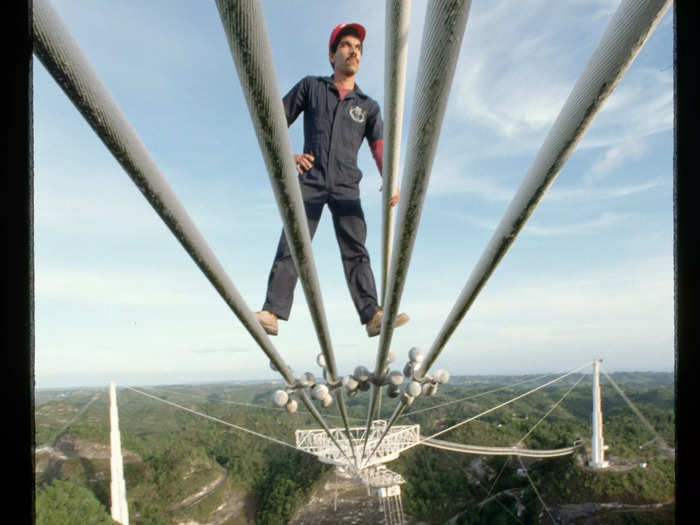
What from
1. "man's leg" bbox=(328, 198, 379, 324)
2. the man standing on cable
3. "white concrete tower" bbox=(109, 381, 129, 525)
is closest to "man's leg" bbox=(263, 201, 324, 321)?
the man standing on cable

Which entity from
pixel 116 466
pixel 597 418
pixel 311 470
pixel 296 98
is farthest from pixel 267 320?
pixel 311 470

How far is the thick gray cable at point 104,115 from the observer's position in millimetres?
659

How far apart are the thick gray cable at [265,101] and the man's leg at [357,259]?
1.44 m

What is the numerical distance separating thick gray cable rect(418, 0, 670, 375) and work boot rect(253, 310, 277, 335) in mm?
1432

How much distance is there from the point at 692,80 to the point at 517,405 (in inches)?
1797

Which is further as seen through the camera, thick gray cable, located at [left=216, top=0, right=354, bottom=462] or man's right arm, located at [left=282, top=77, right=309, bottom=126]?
man's right arm, located at [left=282, top=77, right=309, bottom=126]

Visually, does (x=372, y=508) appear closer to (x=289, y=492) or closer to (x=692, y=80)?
(x=289, y=492)

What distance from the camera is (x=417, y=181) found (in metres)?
0.96

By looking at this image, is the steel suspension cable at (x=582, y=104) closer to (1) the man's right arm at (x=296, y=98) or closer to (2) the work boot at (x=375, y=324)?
(2) the work boot at (x=375, y=324)

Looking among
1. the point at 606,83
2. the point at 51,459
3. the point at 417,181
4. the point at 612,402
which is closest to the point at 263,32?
the point at 417,181

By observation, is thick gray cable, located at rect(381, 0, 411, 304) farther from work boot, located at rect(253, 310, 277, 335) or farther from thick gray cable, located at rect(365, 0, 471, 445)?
work boot, located at rect(253, 310, 277, 335)

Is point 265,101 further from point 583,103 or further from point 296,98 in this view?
point 296,98

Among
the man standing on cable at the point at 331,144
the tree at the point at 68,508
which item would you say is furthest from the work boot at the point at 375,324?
the tree at the point at 68,508

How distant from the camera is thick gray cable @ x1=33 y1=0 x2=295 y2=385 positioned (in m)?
0.66
